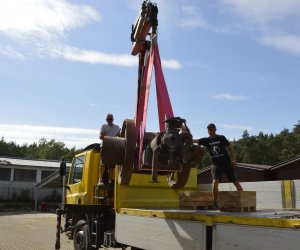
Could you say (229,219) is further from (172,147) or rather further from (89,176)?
(89,176)

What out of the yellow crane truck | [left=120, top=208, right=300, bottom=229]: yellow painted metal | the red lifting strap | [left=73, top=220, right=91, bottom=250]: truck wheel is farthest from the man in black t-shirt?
[left=73, top=220, right=91, bottom=250]: truck wheel

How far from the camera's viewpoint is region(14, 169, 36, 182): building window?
106 ft

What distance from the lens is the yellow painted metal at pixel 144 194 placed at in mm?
6730

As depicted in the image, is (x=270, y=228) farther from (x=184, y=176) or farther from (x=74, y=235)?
(x=74, y=235)

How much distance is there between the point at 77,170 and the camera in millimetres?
8477

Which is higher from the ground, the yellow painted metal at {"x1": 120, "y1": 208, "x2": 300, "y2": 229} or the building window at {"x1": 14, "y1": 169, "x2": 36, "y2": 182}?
the building window at {"x1": 14, "y1": 169, "x2": 36, "y2": 182}

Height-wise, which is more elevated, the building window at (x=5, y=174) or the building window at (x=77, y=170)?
the building window at (x=5, y=174)

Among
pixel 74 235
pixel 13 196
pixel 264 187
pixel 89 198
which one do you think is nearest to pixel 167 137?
pixel 264 187

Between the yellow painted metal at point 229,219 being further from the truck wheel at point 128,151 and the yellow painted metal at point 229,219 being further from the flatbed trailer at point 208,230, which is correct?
the truck wheel at point 128,151

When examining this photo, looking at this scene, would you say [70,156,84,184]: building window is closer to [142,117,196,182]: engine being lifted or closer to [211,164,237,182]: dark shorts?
[211,164,237,182]: dark shorts

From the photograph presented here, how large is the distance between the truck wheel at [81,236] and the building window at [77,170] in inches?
39.6

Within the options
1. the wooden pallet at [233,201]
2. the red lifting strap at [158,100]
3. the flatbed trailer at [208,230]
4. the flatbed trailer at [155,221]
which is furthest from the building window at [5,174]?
the wooden pallet at [233,201]

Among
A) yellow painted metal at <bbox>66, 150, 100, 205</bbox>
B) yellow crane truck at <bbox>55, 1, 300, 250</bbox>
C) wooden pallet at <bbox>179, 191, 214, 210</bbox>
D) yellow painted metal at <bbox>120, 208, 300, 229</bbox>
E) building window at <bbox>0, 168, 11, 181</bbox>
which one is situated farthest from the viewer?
building window at <bbox>0, 168, 11, 181</bbox>

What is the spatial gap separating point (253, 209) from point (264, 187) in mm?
1510
